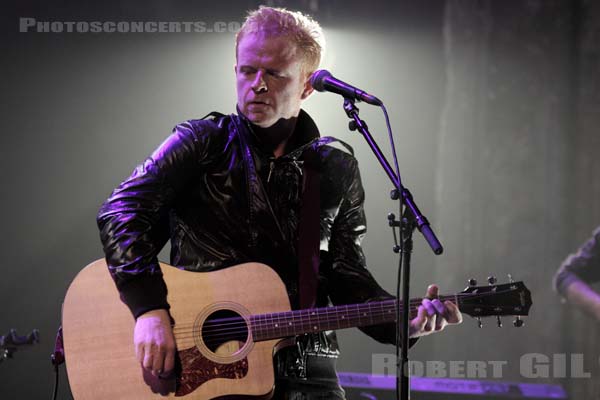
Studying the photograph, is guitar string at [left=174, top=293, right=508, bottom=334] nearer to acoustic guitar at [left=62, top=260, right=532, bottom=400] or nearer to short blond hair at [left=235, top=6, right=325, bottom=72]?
acoustic guitar at [left=62, top=260, right=532, bottom=400]

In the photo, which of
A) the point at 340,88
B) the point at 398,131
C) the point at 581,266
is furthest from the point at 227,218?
the point at 581,266

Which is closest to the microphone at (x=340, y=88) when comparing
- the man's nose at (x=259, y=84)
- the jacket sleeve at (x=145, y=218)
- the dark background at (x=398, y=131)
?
the man's nose at (x=259, y=84)

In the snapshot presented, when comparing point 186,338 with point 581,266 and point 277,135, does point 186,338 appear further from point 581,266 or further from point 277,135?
point 581,266

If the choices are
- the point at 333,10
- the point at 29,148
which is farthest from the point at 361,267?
the point at 29,148

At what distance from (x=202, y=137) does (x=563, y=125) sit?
355cm

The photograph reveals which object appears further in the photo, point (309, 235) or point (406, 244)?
point (309, 235)

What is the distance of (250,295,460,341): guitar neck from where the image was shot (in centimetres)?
254

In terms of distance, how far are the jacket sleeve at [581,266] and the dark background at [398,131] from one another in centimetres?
8

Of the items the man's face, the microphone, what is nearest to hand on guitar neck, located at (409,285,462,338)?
the microphone

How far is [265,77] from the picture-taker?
115 inches

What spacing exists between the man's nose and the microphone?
35cm

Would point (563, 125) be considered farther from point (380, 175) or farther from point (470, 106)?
point (380, 175)

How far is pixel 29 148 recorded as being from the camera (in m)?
5.20

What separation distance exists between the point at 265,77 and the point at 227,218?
66 cm
